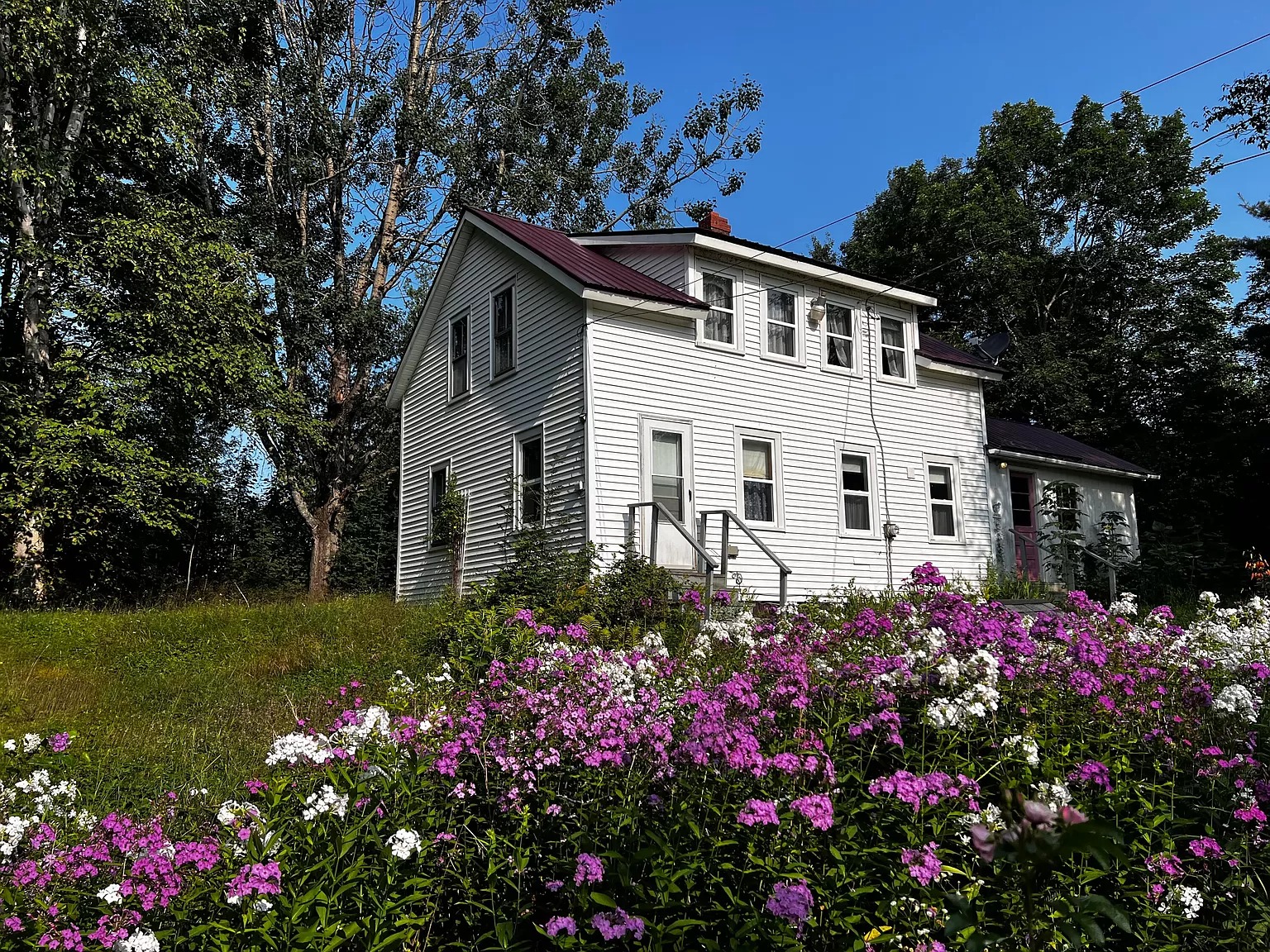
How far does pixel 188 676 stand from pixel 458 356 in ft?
30.6

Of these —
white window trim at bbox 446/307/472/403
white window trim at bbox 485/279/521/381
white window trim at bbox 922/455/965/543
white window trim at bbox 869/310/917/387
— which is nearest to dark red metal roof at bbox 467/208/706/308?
white window trim at bbox 485/279/521/381

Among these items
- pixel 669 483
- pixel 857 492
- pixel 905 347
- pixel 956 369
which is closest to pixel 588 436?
pixel 669 483

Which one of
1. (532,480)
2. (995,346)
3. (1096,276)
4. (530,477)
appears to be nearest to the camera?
(532,480)

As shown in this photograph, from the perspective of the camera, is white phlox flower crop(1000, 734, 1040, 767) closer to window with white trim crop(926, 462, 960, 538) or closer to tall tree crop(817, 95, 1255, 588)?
window with white trim crop(926, 462, 960, 538)

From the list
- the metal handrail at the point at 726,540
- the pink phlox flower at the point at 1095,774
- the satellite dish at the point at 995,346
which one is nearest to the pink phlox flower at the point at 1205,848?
the pink phlox flower at the point at 1095,774

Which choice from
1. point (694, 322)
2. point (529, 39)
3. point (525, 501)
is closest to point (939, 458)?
point (694, 322)

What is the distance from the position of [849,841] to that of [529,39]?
28992 mm

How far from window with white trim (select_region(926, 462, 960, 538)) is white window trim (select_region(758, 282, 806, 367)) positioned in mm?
3927

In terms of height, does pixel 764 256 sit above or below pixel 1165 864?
above

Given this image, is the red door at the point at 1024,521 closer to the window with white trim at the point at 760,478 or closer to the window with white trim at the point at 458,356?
the window with white trim at the point at 760,478

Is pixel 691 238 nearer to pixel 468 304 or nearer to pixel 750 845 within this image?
pixel 468 304

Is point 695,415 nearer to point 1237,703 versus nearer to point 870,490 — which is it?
point 870,490

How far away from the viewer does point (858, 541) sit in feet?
51.7

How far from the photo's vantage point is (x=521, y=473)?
47.7 feet
